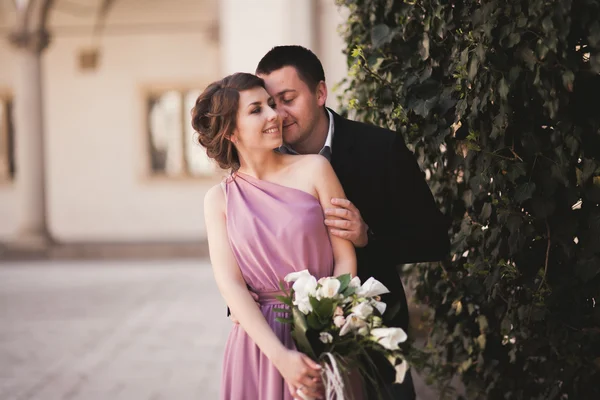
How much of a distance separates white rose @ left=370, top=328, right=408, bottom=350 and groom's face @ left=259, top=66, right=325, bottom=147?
783 millimetres

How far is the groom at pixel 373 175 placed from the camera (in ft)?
8.20

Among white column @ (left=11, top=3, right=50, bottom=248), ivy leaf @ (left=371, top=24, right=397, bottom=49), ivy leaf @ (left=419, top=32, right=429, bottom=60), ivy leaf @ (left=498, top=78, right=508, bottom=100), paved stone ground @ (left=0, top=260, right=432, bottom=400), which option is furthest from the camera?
white column @ (left=11, top=3, right=50, bottom=248)

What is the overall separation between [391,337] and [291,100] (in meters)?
0.87

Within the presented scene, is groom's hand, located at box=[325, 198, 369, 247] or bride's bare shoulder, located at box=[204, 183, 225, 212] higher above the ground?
bride's bare shoulder, located at box=[204, 183, 225, 212]

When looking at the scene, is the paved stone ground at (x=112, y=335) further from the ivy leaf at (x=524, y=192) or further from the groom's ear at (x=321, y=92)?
the groom's ear at (x=321, y=92)

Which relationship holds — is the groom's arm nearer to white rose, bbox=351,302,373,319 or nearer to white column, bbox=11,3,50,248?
white rose, bbox=351,302,373,319

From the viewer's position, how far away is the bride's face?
226 centimetres

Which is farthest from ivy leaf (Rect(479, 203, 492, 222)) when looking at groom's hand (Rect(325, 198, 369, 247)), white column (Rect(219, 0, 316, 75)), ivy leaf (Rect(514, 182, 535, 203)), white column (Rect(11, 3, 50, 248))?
white column (Rect(11, 3, 50, 248))

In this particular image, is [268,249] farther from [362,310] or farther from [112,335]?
[112,335]

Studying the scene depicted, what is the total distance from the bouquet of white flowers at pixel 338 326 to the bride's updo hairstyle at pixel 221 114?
48 cm

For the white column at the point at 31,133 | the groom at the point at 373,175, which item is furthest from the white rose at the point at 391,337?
the white column at the point at 31,133

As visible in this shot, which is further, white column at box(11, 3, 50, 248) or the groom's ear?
white column at box(11, 3, 50, 248)

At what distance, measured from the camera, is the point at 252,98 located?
7.46 ft

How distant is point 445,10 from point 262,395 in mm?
1401
